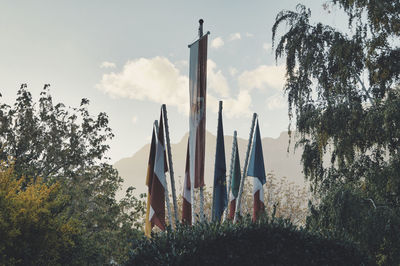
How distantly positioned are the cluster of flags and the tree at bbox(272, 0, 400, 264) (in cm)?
228

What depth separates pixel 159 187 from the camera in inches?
429

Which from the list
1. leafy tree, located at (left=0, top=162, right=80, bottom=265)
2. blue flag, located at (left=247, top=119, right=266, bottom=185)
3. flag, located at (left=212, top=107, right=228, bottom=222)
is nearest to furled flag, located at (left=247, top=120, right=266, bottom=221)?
blue flag, located at (left=247, top=119, right=266, bottom=185)

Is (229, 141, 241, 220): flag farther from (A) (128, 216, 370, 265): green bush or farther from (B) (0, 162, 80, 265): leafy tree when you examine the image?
(B) (0, 162, 80, 265): leafy tree

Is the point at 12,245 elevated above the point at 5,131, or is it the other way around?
the point at 5,131

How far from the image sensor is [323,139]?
1217 centimetres

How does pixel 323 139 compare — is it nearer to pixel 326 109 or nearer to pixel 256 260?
pixel 326 109

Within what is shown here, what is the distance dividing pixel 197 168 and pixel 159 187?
122cm

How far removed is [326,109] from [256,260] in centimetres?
698

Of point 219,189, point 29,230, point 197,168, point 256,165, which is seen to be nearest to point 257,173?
point 256,165

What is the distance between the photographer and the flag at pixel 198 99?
11.0 m

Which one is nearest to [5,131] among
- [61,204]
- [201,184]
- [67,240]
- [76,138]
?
[76,138]

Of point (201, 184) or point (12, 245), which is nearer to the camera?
point (12, 245)

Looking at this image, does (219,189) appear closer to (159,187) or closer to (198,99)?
(159,187)

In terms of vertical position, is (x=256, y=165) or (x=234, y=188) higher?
(x=256, y=165)
